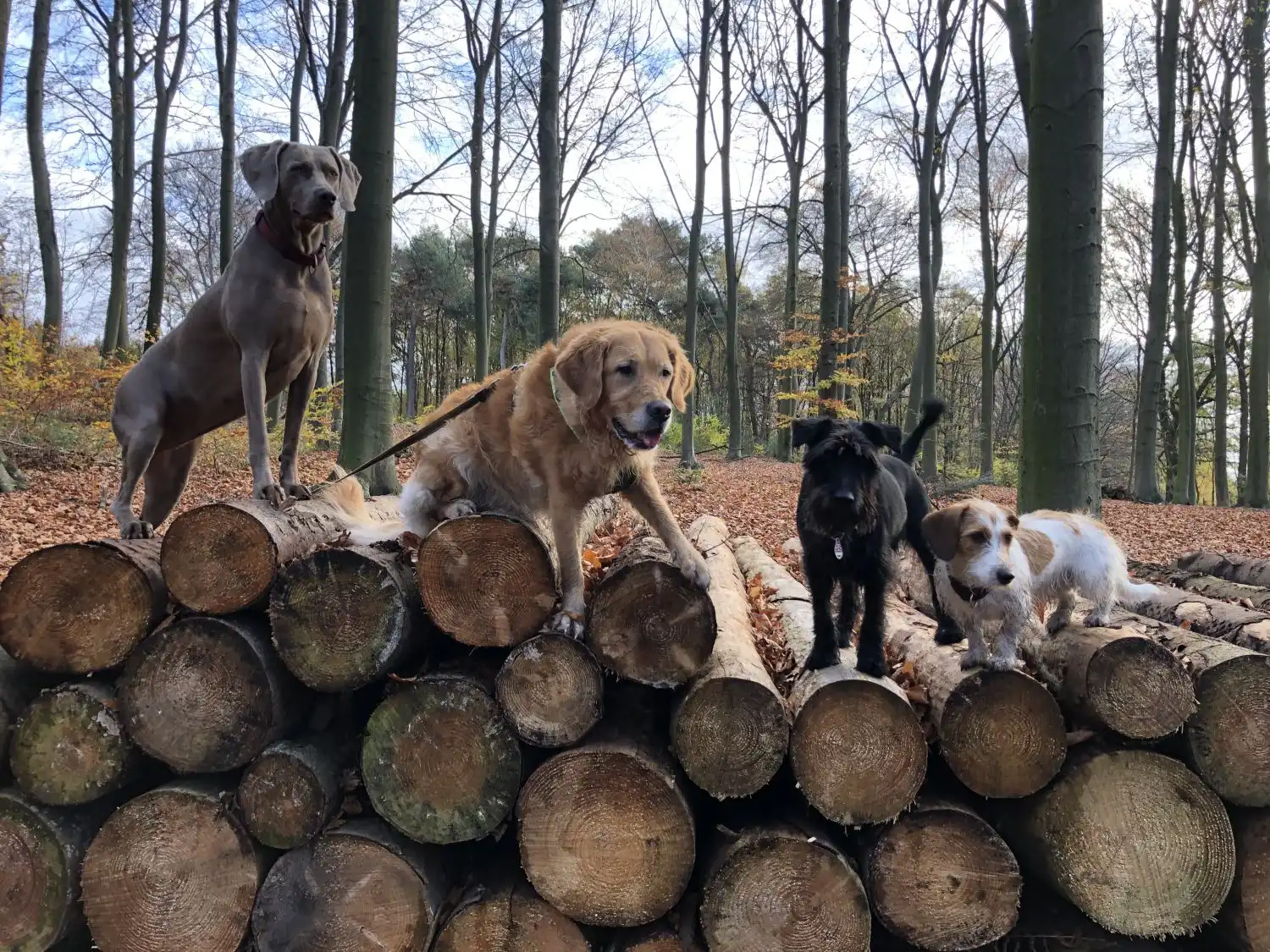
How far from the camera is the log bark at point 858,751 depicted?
8.87 ft

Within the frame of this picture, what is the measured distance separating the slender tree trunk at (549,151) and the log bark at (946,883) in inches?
353

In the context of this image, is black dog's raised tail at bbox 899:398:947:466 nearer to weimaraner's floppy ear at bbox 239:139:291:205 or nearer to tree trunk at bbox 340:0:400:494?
weimaraner's floppy ear at bbox 239:139:291:205

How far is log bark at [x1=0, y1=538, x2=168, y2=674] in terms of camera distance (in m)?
2.88

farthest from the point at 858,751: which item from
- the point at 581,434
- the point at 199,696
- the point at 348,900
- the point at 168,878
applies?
the point at 168,878

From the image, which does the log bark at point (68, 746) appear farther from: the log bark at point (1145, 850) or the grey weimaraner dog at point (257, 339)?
the log bark at point (1145, 850)

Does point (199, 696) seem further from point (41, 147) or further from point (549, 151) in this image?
point (41, 147)

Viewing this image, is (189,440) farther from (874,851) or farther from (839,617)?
(874,851)

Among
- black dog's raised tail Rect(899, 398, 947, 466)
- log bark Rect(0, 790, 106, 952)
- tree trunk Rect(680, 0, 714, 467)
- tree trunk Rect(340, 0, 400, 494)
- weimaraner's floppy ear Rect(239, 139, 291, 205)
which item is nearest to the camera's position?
log bark Rect(0, 790, 106, 952)

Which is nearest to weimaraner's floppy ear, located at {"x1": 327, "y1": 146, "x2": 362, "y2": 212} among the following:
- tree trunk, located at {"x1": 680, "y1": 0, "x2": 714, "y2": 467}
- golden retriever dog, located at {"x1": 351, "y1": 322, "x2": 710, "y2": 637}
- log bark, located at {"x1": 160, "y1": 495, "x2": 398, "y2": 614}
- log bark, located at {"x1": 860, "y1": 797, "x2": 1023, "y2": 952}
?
golden retriever dog, located at {"x1": 351, "y1": 322, "x2": 710, "y2": 637}

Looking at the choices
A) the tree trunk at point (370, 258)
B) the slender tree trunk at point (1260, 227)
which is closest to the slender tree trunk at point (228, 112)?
the tree trunk at point (370, 258)

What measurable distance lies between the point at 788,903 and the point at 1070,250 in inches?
200

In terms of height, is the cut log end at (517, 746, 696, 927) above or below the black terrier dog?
below

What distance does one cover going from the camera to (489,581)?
9.58 feet

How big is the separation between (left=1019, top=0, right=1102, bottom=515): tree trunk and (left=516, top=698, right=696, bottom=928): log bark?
4.30 metres
